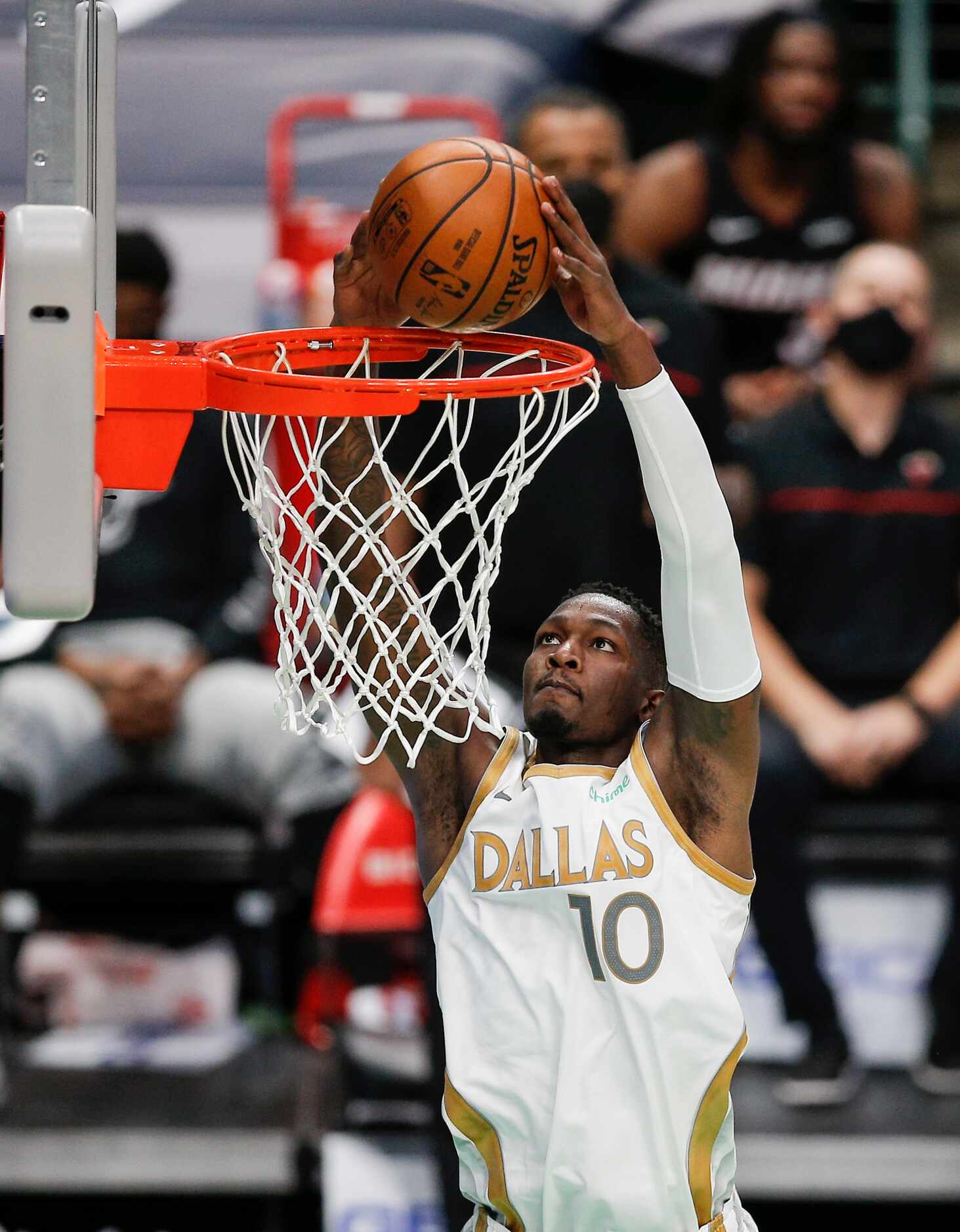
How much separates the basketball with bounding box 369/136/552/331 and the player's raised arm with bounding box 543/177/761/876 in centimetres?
4

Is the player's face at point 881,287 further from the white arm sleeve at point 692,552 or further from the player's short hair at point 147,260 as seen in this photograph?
the white arm sleeve at point 692,552

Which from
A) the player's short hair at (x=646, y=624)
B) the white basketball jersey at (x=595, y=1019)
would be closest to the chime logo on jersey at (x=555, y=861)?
the white basketball jersey at (x=595, y=1019)

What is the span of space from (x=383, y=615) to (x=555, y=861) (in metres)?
0.44

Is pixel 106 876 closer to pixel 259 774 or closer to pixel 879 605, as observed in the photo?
pixel 259 774

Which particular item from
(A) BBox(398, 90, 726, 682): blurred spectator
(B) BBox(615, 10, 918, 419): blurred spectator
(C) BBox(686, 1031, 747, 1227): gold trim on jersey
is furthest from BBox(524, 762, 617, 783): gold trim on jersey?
(B) BBox(615, 10, 918, 419): blurred spectator

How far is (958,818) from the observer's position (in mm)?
4375

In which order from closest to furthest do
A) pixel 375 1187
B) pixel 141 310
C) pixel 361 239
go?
pixel 361 239 → pixel 375 1187 → pixel 141 310

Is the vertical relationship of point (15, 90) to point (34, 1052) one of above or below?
above

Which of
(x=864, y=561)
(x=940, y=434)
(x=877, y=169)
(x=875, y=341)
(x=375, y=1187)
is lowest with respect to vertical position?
(x=375, y=1187)

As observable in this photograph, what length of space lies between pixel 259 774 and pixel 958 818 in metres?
1.69

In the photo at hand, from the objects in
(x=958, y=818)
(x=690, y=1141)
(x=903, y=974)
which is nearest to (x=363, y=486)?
(x=690, y=1141)

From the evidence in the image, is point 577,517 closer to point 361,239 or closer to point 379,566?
point 379,566

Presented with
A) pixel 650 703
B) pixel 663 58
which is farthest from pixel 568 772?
pixel 663 58

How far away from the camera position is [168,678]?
15.0 ft
